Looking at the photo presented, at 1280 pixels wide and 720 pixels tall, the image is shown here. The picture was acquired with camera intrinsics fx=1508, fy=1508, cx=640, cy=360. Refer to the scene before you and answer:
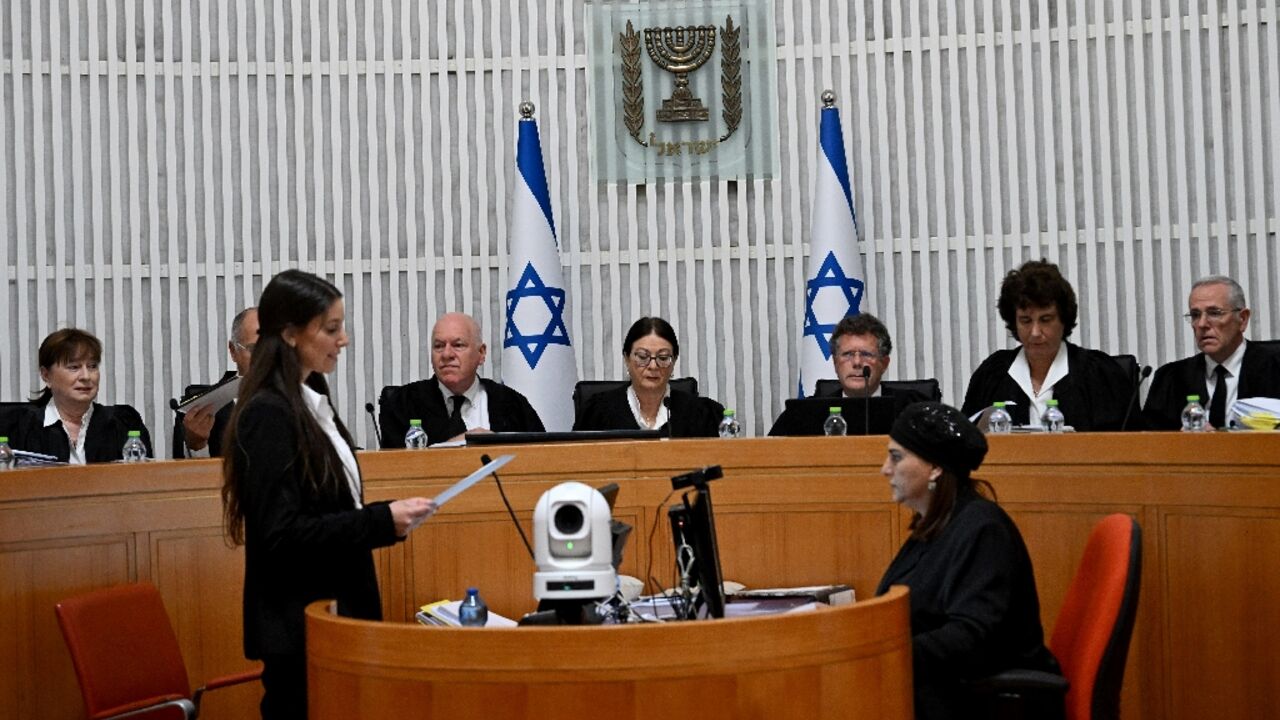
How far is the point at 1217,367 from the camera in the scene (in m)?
5.32

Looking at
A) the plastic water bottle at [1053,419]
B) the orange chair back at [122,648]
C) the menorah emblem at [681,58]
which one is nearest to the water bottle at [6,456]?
the orange chair back at [122,648]

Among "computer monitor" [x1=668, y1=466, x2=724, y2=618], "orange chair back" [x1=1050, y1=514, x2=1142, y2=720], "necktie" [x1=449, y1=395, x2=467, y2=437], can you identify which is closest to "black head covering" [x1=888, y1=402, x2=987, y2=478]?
"orange chair back" [x1=1050, y1=514, x2=1142, y2=720]

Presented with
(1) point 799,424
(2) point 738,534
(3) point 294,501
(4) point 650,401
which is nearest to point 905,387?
(1) point 799,424

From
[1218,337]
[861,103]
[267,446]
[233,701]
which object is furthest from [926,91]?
[267,446]

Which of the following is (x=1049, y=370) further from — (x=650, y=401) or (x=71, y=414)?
(x=71, y=414)

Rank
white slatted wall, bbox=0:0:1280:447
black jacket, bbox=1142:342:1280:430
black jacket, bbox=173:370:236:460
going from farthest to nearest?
white slatted wall, bbox=0:0:1280:447 < black jacket, bbox=173:370:236:460 < black jacket, bbox=1142:342:1280:430

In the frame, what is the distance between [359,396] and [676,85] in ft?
7.45

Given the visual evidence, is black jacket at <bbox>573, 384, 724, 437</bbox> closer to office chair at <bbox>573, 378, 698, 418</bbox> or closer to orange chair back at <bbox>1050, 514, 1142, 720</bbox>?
office chair at <bbox>573, 378, 698, 418</bbox>

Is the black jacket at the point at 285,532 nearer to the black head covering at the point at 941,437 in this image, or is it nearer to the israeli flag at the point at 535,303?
the black head covering at the point at 941,437

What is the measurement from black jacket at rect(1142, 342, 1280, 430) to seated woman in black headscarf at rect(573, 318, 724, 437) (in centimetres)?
161

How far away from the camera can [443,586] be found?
174 inches

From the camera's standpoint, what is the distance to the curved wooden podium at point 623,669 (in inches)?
98.9

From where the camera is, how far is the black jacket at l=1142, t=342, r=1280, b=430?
5.16 meters

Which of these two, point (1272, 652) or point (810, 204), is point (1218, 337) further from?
point (810, 204)
